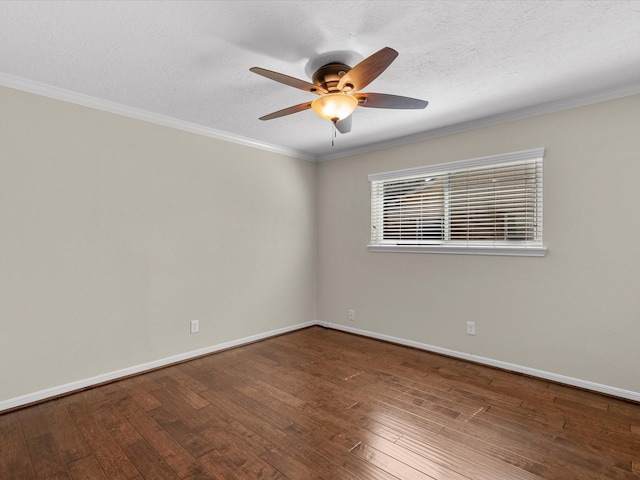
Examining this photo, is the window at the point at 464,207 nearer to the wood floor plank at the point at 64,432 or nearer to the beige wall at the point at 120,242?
the beige wall at the point at 120,242

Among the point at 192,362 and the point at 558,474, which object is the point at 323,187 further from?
the point at 558,474

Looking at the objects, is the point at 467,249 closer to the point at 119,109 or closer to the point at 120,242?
the point at 120,242

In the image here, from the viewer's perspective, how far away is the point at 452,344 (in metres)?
3.40

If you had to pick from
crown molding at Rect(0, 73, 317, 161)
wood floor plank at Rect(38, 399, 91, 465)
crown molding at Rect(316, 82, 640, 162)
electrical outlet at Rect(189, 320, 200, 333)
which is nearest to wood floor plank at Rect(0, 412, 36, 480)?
wood floor plank at Rect(38, 399, 91, 465)

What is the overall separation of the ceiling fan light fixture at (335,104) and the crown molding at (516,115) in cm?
173

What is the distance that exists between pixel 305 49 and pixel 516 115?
209 cm

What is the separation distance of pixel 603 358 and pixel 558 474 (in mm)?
1373

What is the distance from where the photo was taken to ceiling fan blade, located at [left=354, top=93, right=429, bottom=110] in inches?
81.7

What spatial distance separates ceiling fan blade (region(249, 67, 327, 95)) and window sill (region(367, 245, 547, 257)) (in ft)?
6.93

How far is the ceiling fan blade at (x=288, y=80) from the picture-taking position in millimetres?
1751

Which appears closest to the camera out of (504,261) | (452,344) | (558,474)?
(558,474)

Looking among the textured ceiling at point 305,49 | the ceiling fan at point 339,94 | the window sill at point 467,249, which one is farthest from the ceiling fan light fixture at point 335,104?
the window sill at point 467,249

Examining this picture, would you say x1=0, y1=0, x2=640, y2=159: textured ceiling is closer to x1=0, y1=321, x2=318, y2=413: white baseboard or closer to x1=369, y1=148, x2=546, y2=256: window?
x1=369, y1=148, x2=546, y2=256: window

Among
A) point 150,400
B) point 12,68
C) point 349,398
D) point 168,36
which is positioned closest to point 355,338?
point 349,398
